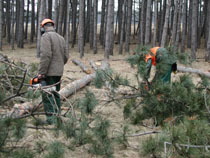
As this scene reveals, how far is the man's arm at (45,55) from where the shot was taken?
4.30 m

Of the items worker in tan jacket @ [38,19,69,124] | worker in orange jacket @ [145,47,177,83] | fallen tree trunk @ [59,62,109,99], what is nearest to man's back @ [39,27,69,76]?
worker in tan jacket @ [38,19,69,124]

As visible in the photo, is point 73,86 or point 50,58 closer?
point 50,58

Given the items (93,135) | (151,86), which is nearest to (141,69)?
(151,86)

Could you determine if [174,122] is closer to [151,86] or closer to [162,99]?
[162,99]

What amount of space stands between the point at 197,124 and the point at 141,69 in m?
1.58

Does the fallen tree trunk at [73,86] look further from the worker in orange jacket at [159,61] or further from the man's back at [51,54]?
the worker in orange jacket at [159,61]

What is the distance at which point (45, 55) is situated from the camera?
430 cm

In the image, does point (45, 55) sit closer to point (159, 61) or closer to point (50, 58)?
point (50, 58)

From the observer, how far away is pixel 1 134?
8.42 ft

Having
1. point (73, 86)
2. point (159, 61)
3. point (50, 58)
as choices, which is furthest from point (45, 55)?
point (73, 86)

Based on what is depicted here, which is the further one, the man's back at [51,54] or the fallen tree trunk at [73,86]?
the fallen tree trunk at [73,86]

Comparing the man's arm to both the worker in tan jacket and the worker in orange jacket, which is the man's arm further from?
the worker in orange jacket

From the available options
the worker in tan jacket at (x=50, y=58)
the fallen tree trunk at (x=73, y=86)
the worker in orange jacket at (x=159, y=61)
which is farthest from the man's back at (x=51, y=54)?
the worker in orange jacket at (x=159, y=61)

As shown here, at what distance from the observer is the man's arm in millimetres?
4297
